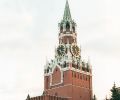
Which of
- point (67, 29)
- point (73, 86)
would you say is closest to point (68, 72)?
point (73, 86)

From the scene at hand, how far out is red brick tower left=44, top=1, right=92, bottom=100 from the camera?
88938mm

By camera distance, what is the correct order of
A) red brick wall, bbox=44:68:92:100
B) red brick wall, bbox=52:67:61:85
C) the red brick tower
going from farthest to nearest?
red brick wall, bbox=52:67:61:85 < the red brick tower < red brick wall, bbox=44:68:92:100

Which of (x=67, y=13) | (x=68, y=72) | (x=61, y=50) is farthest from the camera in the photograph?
(x=67, y=13)

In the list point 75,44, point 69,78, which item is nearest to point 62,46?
point 75,44

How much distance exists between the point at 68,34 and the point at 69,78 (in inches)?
467

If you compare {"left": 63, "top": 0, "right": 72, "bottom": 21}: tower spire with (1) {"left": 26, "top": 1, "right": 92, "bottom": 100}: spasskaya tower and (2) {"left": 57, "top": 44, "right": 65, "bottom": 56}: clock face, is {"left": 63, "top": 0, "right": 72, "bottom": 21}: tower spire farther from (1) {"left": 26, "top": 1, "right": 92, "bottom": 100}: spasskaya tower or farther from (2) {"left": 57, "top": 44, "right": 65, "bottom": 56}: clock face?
(2) {"left": 57, "top": 44, "right": 65, "bottom": 56}: clock face

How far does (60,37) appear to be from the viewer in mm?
96688

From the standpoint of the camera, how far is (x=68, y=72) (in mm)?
89062

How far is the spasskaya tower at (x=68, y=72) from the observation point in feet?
291

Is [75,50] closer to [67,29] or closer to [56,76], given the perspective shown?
[67,29]

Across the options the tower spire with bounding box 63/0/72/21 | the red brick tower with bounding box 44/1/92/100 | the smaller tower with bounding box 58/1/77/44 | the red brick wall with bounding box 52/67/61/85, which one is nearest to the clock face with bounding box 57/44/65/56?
the red brick tower with bounding box 44/1/92/100

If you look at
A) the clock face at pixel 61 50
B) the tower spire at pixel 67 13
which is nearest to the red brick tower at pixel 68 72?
the clock face at pixel 61 50

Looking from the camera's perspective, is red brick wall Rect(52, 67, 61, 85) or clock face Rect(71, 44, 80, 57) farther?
clock face Rect(71, 44, 80, 57)

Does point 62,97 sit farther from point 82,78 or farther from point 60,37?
point 60,37
